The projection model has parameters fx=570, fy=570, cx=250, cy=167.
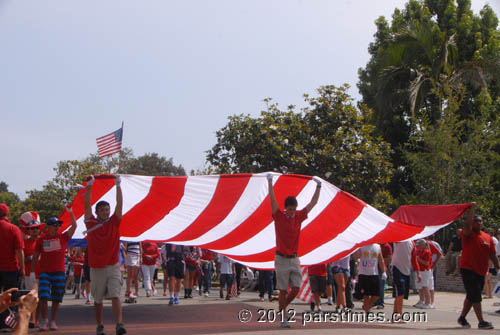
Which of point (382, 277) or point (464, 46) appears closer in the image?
point (382, 277)

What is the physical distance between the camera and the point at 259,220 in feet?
33.2

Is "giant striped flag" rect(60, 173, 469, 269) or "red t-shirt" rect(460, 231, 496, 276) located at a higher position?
"giant striped flag" rect(60, 173, 469, 269)

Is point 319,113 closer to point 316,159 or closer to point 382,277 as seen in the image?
point 316,159

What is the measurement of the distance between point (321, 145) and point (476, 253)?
1434 centimetres

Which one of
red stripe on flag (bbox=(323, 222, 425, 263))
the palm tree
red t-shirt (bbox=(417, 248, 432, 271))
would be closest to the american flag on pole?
the palm tree

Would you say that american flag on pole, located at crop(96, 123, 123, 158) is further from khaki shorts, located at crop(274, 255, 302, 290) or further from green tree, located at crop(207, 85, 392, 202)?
khaki shorts, located at crop(274, 255, 302, 290)

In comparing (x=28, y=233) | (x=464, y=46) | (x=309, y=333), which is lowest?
(x=309, y=333)

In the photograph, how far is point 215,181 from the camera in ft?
31.9

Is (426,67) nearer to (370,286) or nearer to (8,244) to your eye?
(370,286)

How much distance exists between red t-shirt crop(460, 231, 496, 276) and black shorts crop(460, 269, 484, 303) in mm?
66

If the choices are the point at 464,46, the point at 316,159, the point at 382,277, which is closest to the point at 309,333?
the point at 382,277

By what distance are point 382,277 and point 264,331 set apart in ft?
19.6

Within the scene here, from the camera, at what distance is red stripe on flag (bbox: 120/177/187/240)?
964 cm

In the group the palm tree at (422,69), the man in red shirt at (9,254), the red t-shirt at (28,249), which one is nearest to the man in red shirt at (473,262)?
the man in red shirt at (9,254)
